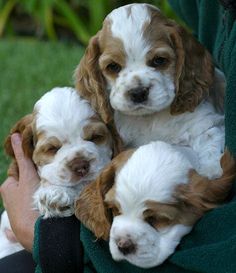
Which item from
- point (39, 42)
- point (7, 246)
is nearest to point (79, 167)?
point (7, 246)

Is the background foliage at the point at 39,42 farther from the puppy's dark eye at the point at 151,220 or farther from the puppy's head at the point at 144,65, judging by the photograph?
the puppy's dark eye at the point at 151,220

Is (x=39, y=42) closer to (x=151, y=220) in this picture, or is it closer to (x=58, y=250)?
(x=58, y=250)

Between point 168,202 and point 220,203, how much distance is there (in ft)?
0.89

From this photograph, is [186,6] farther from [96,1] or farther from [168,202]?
[96,1]

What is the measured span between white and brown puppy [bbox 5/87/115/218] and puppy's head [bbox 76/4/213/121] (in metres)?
0.12

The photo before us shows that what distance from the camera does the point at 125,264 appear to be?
340 cm

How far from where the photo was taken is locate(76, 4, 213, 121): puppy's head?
3.86 m

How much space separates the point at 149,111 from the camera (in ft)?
12.7

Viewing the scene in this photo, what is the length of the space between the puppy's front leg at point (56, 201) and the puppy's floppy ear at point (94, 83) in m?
0.46

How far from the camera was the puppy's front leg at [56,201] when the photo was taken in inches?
153

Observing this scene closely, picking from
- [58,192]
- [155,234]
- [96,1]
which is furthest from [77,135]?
[96,1]

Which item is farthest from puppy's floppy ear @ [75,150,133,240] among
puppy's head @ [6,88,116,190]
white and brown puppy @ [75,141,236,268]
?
puppy's head @ [6,88,116,190]

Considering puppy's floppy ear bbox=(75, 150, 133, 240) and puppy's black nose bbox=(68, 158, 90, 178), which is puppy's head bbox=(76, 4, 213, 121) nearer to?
puppy's black nose bbox=(68, 158, 90, 178)

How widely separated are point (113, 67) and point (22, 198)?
930 mm
